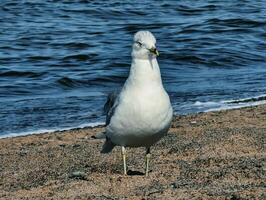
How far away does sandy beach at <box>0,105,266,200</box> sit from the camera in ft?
18.8

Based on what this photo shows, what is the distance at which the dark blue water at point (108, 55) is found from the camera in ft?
39.3

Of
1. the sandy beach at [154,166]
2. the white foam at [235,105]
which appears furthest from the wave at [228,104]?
the sandy beach at [154,166]

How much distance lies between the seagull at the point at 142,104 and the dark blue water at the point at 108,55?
14.7 ft

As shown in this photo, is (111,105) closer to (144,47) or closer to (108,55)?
(144,47)

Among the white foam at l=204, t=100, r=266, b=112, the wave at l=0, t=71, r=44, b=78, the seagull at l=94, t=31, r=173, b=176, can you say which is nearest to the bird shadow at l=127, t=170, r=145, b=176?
the seagull at l=94, t=31, r=173, b=176

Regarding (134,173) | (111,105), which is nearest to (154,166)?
(134,173)

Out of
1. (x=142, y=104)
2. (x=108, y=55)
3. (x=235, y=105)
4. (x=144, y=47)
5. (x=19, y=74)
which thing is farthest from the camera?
(x=108, y=55)

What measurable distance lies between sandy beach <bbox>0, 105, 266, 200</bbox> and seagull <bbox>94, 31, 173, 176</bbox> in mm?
358

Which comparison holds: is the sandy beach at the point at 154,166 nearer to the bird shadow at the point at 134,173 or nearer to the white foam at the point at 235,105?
the bird shadow at the point at 134,173

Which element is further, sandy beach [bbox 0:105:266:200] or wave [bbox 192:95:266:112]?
wave [bbox 192:95:266:112]

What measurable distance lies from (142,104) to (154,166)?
3.33 ft

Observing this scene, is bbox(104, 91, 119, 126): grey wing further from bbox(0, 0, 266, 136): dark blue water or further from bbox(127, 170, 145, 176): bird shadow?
bbox(0, 0, 266, 136): dark blue water

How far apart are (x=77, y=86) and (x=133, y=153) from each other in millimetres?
6233

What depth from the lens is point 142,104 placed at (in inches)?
235
